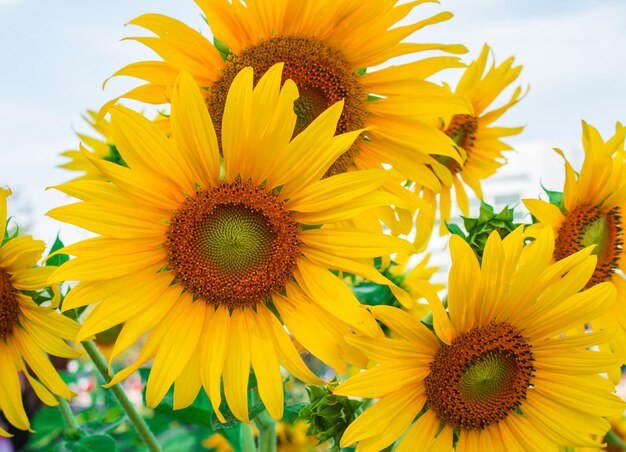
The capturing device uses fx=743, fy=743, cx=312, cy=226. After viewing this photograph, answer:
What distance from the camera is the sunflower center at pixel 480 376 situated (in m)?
1.14

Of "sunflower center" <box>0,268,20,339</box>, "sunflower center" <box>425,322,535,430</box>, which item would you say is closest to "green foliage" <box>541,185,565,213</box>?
"sunflower center" <box>425,322,535,430</box>

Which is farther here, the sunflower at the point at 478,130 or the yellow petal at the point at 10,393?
the sunflower at the point at 478,130

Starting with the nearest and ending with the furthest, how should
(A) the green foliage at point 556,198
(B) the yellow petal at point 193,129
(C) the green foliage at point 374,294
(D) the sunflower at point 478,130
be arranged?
(B) the yellow petal at point 193,129 → (C) the green foliage at point 374,294 → (A) the green foliage at point 556,198 → (D) the sunflower at point 478,130

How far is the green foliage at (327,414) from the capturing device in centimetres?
114

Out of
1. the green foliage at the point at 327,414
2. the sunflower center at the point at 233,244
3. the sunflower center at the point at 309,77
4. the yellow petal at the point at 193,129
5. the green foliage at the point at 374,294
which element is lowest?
the green foliage at the point at 327,414

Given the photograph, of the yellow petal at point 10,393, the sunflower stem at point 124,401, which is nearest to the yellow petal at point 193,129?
the sunflower stem at point 124,401

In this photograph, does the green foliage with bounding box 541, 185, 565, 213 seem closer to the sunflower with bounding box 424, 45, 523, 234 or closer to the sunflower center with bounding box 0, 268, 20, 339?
the sunflower with bounding box 424, 45, 523, 234

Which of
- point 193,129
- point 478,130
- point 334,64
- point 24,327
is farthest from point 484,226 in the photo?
point 24,327

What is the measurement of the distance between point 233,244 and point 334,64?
0.36 metres

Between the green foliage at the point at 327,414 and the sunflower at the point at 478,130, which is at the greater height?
the sunflower at the point at 478,130

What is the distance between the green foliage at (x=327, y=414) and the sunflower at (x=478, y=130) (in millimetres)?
605

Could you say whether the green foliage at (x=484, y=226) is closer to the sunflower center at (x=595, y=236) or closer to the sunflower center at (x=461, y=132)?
the sunflower center at (x=595, y=236)

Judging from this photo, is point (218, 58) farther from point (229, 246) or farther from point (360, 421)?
point (360, 421)

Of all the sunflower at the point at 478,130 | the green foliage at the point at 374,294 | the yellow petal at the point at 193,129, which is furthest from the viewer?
the sunflower at the point at 478,130
